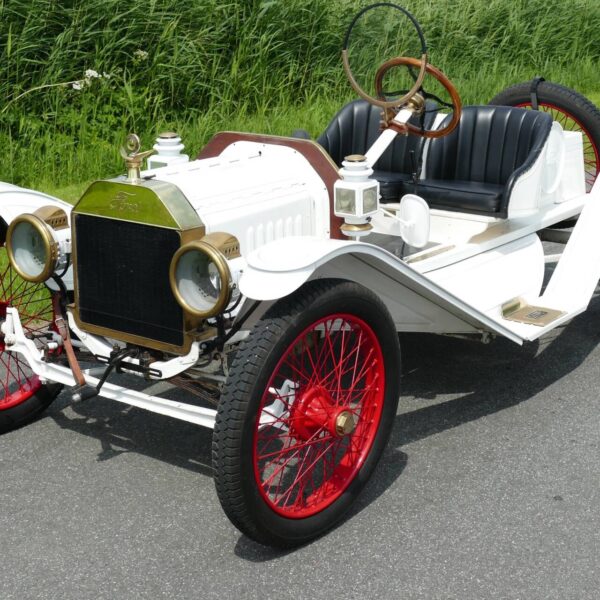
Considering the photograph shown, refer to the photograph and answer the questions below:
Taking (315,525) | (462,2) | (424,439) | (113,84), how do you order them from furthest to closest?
1. (462,2)
2. (113,84)
3. (424,439)
4. (315,525)

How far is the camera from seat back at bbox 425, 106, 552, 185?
4.71 m

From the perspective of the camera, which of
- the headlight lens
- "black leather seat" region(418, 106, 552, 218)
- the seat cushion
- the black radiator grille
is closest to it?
the black radiator grille

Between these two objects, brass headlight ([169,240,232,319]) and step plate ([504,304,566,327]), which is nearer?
brass headlight ([169,240,232,319])

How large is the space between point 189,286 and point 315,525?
819mm

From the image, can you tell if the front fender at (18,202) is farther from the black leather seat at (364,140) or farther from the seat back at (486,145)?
the seat back at (486,145)

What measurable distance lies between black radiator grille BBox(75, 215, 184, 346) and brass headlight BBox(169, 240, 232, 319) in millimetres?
111

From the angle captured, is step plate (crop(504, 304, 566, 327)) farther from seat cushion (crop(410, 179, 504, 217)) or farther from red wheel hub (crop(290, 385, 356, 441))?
red wheel hub (crop(290, 385, 356, 441))

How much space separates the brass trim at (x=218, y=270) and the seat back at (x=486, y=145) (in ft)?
7.00

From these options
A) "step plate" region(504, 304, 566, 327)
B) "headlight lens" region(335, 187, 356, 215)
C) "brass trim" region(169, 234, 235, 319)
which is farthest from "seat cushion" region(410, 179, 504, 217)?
"brass trim" region(169, 234, 235, 319)

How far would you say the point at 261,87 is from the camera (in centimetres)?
804

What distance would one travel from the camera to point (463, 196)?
14.6 feet

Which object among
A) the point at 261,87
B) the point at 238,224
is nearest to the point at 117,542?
the point at 238,224

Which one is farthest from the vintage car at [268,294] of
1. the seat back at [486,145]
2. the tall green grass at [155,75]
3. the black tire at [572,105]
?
the tall green grass at [155,75]

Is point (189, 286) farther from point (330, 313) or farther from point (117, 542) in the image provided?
point (117, 542)
